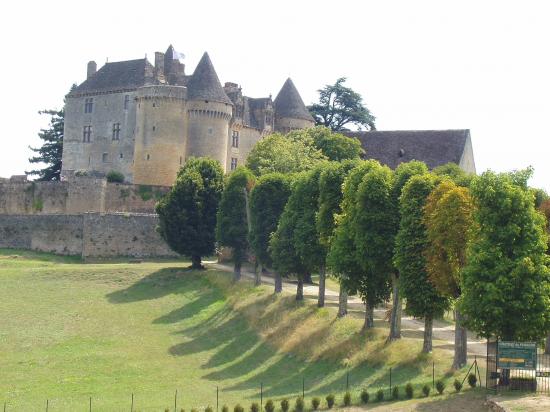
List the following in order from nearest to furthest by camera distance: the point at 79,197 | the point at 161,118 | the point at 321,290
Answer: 1. the point at 321,290
2. the point at 79,197
3. the point at 161,118

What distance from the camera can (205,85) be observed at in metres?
79.9

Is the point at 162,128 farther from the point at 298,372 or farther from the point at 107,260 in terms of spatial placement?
the point at 298,372

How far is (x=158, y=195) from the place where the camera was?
78.0 m

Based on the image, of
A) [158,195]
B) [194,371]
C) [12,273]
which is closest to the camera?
[194,371]

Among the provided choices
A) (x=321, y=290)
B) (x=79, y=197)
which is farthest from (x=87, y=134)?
(x=321, y=290)

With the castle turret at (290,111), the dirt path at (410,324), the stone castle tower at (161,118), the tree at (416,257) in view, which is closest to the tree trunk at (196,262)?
the dirt path at (410,324)

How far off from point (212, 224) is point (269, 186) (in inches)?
328

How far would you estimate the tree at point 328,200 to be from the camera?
4516 cm

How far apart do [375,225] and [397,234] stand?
1300 mm

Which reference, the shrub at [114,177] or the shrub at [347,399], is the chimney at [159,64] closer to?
the shrub at [114,177]

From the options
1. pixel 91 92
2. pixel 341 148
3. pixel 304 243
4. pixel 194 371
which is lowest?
pixel 194 371

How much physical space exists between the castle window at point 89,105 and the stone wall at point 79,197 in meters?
11.8

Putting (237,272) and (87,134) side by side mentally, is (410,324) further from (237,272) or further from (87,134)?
(87,134)

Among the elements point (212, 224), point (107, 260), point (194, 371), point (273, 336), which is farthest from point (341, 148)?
point (194, 371)
